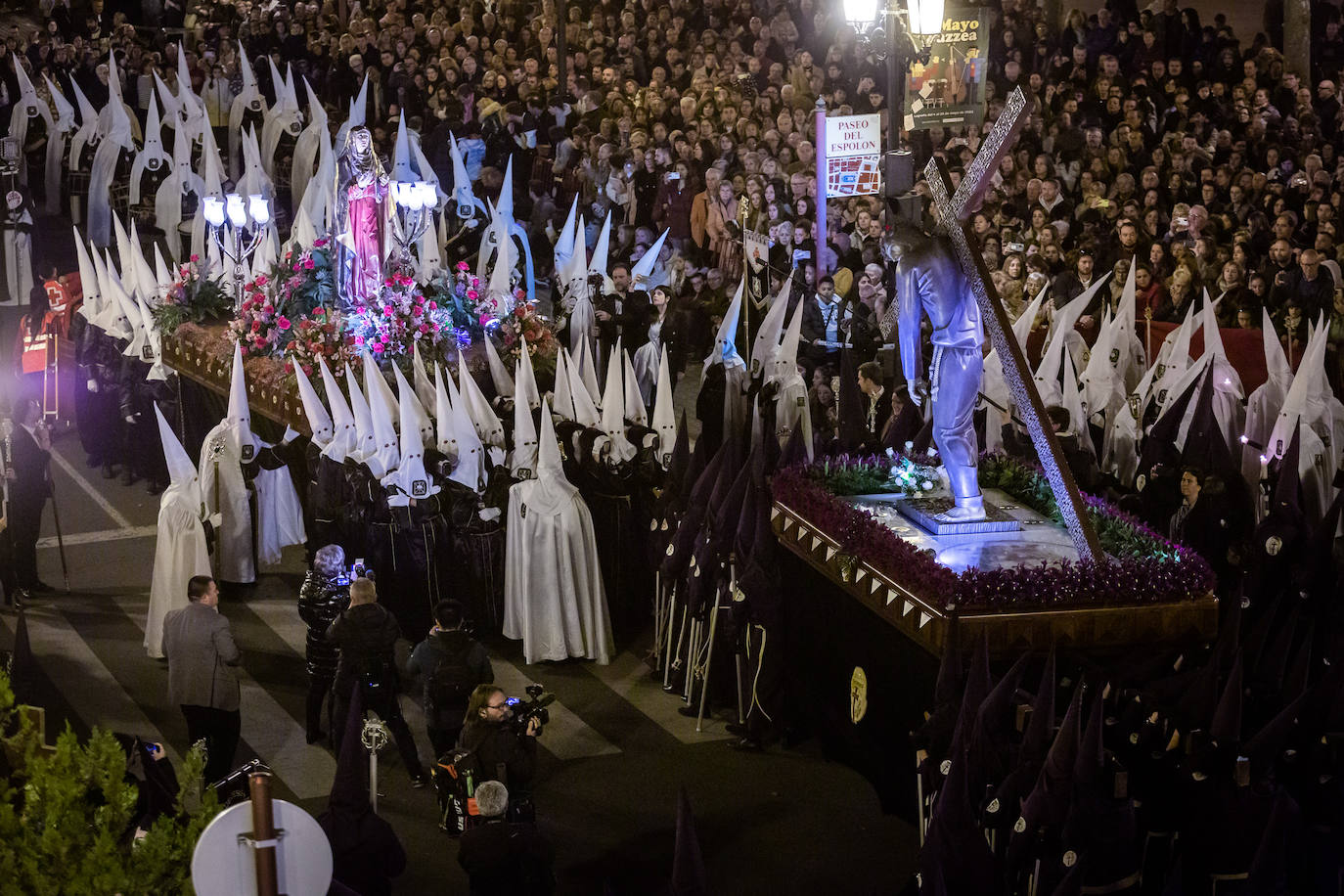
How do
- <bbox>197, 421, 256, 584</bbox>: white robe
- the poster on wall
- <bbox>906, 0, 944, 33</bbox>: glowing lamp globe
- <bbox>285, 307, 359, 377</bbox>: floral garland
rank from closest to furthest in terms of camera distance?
<bbox>906, 0, 944, 33</bbox>: glowing lamp globe < <bbox>197, 421, 256, 584</bbox>: white robe < <bbox>285, 307, 359, 377</bbox>: floral garland < the poster on wall

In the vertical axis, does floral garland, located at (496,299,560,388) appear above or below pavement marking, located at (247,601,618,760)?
above

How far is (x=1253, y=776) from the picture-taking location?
8289 mm

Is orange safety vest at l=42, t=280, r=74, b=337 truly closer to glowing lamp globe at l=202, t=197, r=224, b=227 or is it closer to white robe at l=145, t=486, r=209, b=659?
glowing lamp globe at l=202, t=197, r=224, b=227

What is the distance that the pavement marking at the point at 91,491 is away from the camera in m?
16.1

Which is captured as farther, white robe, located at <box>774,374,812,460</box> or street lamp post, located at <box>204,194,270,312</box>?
street lamp post, located at <box>204,194,270,312</box>

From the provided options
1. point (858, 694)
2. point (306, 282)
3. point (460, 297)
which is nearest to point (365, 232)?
point (306, 282)

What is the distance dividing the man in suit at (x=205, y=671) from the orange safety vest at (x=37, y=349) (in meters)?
8.48

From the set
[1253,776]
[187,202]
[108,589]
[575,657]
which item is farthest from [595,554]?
[187,202]

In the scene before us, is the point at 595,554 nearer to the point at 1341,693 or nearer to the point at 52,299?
the point at 1341,693

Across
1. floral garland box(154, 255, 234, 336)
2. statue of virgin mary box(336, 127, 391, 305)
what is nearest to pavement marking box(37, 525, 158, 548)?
floral garland box(154, 255, 234, 336)

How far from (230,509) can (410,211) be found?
4361mm

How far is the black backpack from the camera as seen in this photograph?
10.1 meters

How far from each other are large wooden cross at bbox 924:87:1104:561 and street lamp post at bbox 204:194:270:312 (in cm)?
946

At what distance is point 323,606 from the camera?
429 inches
